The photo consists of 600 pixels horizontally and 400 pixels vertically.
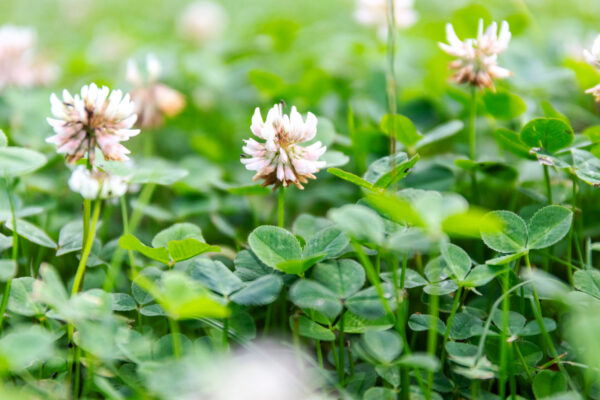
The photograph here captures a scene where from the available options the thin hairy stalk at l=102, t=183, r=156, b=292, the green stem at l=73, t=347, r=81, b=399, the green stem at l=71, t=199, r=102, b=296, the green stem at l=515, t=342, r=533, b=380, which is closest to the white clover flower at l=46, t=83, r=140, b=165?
the green stem at l=71, t=199, r=102, b=296

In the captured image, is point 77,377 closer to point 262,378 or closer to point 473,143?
point 262,378

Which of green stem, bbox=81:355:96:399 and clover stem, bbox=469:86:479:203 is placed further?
clover stem, bbox=469:86:479:203

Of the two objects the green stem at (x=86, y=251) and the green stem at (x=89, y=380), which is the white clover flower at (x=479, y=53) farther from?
the green stem at (x=89, y=380)

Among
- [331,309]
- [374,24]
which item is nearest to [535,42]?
[374,24]

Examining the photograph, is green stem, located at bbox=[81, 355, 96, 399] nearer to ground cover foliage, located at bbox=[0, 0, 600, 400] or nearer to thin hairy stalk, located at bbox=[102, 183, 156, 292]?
ground cover foliage, located at bbox=[0, 0, 600, 400]

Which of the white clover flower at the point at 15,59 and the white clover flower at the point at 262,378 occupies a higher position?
the white clover flower at the point at 15,59

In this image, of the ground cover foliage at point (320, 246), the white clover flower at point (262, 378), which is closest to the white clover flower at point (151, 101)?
the ground cover foliage at point (320, 246)
